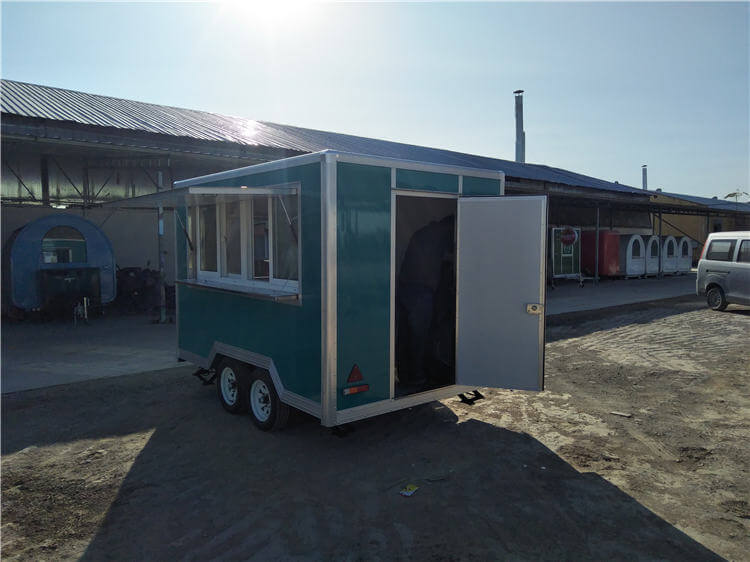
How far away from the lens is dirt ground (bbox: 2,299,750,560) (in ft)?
11.8

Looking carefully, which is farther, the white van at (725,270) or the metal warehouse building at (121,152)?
the white van at (725,270)

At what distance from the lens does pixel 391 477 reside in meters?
4.60

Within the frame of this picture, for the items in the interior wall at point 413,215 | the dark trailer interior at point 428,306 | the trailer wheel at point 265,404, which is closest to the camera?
the trailer wheel at point 265,404

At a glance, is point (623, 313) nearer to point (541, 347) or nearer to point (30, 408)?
point (541, 347)

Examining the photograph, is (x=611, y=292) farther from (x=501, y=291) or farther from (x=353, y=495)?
(x=353, y=495)

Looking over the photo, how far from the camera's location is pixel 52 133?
10.4 metres

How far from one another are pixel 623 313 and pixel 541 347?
32.5 feet

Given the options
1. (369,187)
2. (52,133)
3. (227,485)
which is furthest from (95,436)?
(52,133)

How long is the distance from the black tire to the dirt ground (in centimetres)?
18

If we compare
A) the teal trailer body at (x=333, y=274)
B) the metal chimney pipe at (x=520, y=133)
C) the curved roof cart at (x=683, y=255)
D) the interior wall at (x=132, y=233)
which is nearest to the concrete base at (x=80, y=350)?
the teal trailer body at (x=333, y=274)

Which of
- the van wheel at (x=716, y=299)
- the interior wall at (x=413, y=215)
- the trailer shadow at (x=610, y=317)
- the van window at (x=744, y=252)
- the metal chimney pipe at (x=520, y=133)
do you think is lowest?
the trailer shadow at (x=610, y=317)

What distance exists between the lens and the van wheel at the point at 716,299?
13.6 meters

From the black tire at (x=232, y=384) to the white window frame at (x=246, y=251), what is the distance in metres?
0.93

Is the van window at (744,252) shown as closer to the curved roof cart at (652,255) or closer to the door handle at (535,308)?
the door handle at (535,308)
